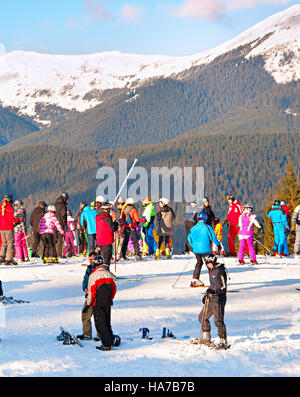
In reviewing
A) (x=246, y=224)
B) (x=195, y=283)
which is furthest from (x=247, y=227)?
(x=195, y=283)

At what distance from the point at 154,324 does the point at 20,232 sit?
9685 millimetres

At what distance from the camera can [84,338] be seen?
372 inches

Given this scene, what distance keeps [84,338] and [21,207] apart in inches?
400

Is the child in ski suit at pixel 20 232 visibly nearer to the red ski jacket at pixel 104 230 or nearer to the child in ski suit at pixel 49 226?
the child in ski suit at pixel 49 226

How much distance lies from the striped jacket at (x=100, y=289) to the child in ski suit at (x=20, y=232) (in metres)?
10.2

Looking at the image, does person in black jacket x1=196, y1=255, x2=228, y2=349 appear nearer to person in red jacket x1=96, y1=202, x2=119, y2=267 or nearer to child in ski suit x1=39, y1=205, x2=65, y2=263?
person in red jacket x1=96, y1=202, x2=119, y2=267

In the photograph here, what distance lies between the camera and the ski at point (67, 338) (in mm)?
9094

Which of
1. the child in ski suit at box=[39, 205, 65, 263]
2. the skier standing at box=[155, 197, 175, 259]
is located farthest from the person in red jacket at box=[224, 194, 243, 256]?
the child in ski suit at box=[39, 205, 65, 263]

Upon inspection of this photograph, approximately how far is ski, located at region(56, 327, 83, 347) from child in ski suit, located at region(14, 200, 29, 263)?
992 centimetres

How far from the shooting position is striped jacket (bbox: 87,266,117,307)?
8984 mm

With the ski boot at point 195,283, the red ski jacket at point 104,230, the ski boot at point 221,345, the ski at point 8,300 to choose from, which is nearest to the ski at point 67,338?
the ski boot at point 221,345
